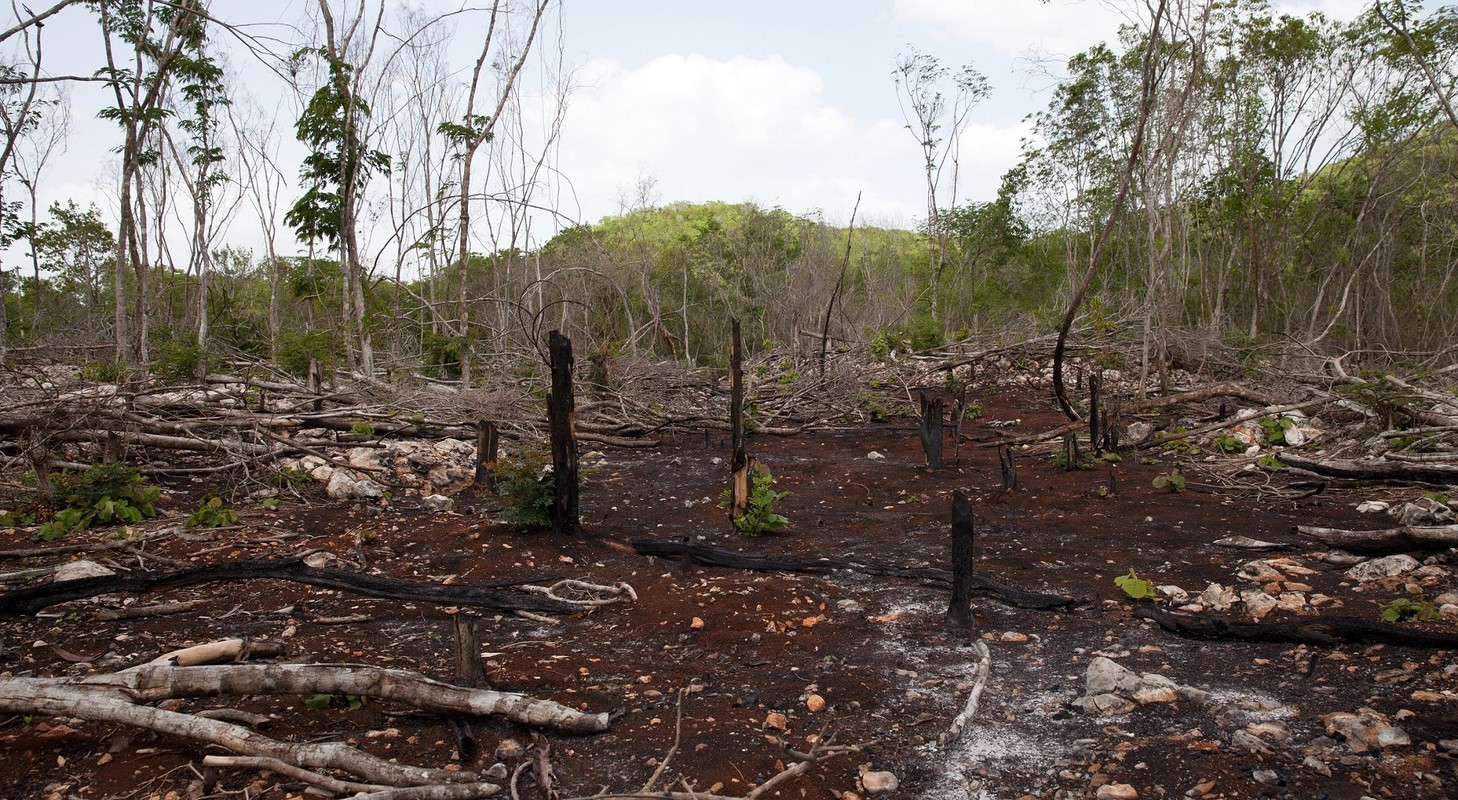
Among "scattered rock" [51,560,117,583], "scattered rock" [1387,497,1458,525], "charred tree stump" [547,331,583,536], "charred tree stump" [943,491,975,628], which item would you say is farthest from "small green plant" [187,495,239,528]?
"scattered rock" [1387,497,1458,525]

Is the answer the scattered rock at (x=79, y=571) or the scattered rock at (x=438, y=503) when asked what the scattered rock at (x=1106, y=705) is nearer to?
the scattered rock at (x=79, y=571)

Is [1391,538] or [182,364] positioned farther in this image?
[182,364]

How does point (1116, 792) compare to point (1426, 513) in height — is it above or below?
below

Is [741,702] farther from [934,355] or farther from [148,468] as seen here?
[934,355]

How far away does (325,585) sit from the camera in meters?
4.12

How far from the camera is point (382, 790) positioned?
2.18m

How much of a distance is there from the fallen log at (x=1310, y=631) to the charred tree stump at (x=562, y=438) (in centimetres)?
328

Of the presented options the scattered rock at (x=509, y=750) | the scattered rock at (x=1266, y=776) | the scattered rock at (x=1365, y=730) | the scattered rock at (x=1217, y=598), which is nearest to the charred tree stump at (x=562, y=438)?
the scattered rock at (x=509, y=750)

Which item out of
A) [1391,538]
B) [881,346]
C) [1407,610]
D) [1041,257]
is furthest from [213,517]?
[1041,257]

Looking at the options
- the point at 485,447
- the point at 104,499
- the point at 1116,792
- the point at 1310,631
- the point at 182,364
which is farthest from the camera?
the point at 182,364

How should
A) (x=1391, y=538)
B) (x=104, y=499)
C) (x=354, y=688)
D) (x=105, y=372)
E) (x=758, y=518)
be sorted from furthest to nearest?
(x=105, y=372) < (x=758, y=518) < (x=104, y=499) < (x=1391, y=538) < (x=354, y=688)

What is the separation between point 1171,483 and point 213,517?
6.84 meters

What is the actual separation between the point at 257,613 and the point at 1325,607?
4822 millimetres

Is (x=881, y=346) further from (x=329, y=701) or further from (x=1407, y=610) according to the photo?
(x=329, y=701)
